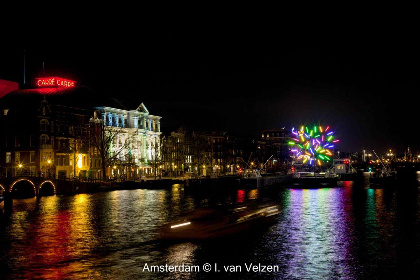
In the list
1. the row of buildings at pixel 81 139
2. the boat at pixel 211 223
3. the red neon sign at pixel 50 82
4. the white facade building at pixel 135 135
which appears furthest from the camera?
the white facade building at pixel 135 135

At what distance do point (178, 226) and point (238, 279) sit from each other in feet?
27.1

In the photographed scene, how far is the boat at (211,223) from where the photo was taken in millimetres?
28734

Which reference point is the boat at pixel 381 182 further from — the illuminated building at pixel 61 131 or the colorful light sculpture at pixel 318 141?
the illuminated building at pixel 61 131

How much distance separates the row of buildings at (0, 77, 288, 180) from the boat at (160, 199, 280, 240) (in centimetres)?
5646

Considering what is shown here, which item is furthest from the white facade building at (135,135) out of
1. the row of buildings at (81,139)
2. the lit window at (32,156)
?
the lit window at (32,156)

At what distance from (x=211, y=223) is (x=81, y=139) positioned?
77.8m

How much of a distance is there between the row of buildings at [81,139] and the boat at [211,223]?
5646cm

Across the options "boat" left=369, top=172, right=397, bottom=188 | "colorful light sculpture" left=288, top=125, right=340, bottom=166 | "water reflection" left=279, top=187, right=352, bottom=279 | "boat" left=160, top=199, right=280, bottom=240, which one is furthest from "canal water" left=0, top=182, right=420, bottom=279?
"colorful light sculpture" left=288, top=125, right=340, bottom=166

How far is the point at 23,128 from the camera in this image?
90875 mm

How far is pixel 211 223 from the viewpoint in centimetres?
2938

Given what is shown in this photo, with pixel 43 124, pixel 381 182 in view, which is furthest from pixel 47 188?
pixel 381 182

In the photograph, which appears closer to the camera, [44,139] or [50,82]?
[44,139]

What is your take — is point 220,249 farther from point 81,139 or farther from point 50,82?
point 50,82

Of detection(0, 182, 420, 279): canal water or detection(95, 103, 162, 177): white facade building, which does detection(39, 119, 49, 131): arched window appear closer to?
detection(95, 103, 162, 177): white facade building
